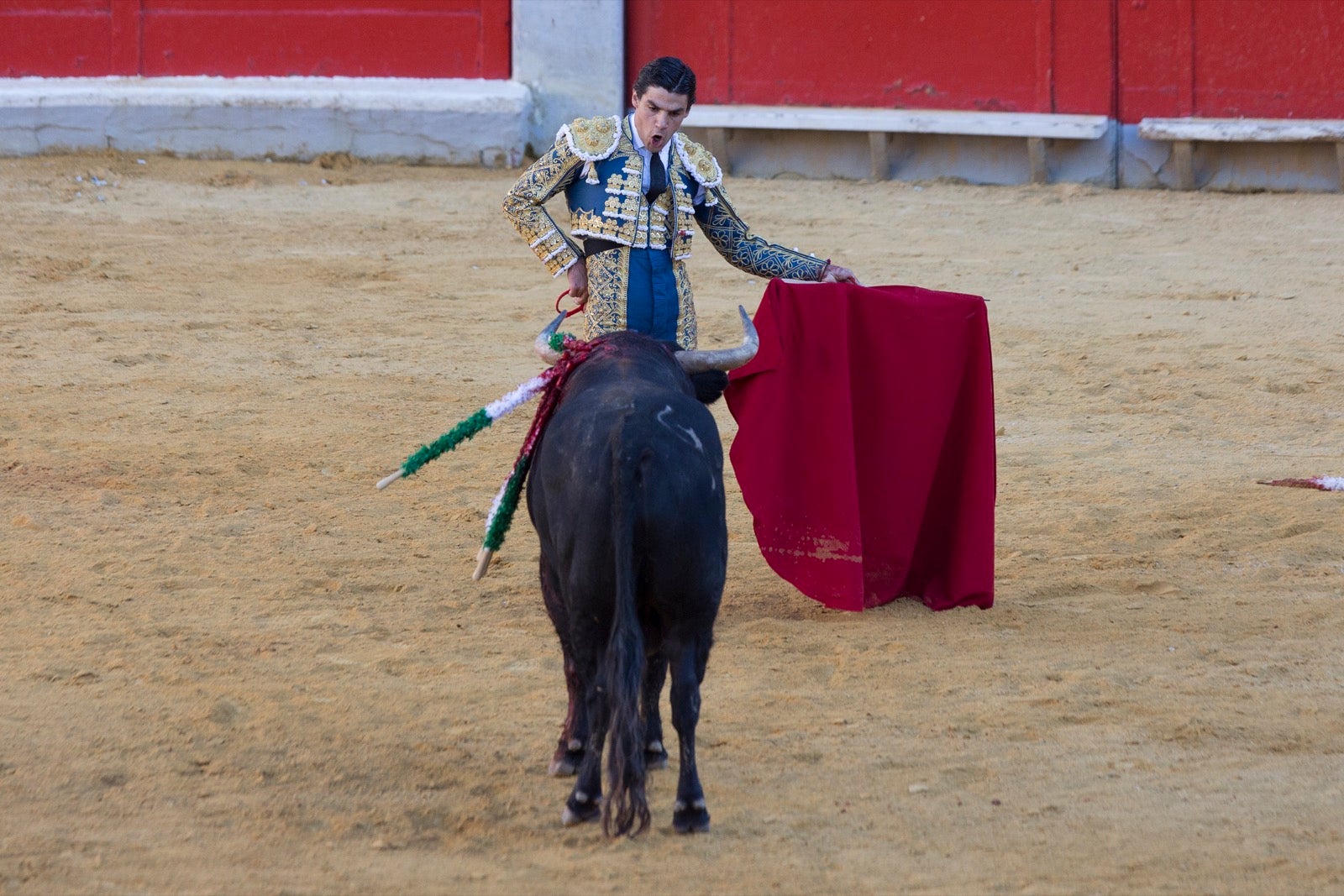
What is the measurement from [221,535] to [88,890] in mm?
2153

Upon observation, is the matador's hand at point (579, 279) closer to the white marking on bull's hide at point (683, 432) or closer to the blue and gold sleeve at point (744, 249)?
the blue and gold sleeve at point (744, 249)

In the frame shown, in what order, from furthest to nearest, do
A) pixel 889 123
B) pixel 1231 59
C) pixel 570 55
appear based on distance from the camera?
pixel 570 55, pixel 889 123, pixel 1231 59

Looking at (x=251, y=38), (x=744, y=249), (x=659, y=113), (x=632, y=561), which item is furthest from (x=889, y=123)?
(x=632, y=561)

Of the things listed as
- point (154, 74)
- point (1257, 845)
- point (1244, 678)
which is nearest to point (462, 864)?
point (1257, 845)

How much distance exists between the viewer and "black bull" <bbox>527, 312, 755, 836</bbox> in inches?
105

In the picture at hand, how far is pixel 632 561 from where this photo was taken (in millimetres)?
2664

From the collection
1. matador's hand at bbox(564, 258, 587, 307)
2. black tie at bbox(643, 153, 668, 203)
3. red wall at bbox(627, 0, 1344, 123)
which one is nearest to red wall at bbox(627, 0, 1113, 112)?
red wall at bbox(627, 0, 1344, 123)

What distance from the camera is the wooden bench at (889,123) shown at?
31.0 ft

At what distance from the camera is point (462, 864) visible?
265cm

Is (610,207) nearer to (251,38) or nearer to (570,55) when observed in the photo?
(570,55)

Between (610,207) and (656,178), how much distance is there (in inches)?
4.8

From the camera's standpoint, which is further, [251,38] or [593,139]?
[251,38]

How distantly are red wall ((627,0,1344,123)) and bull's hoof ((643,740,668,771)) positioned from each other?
24.6ft

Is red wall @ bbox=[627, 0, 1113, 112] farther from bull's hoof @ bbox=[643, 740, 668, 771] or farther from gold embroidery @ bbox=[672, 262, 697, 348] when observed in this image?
bull's hoof @ bbox=[643, 740, 668, 771]
